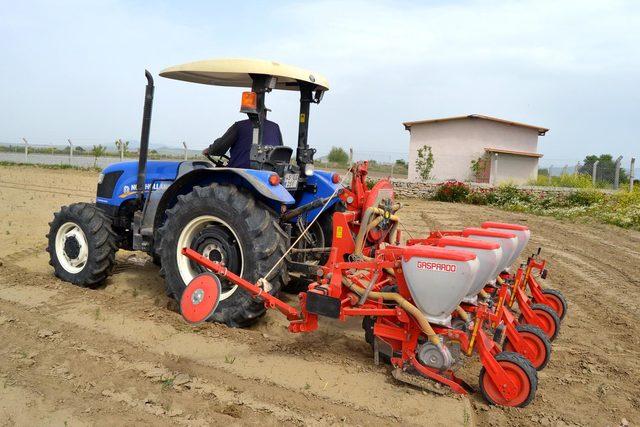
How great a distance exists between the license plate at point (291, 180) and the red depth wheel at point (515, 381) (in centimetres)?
229

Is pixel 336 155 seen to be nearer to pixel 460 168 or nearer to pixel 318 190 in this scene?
pixel 460 168

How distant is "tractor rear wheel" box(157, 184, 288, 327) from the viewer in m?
4.05

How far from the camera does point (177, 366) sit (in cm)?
350

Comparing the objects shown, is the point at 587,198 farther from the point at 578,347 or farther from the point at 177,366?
the point at 177,366

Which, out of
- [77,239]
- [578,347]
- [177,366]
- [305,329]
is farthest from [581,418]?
[77,239]

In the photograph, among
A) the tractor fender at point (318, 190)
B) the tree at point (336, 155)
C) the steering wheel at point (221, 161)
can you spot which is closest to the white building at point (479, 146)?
the tree at point (336, 155)

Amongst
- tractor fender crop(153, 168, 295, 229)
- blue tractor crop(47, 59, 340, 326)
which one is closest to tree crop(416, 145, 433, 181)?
blue tractor crop(47, 59, 340, 326)

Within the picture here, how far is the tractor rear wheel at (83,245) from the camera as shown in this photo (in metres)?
5.12

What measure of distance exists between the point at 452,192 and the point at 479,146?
20.8 feet

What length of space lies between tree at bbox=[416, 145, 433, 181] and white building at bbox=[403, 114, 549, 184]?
0.99 ft

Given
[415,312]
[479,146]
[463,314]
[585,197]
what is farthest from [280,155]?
[479,146]

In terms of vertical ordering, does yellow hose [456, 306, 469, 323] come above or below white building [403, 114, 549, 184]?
below

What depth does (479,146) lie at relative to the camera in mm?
22438

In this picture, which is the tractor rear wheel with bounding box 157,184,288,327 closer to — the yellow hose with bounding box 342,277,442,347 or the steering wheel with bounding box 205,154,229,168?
the steering wheel with bounding box 205,154,229,168
